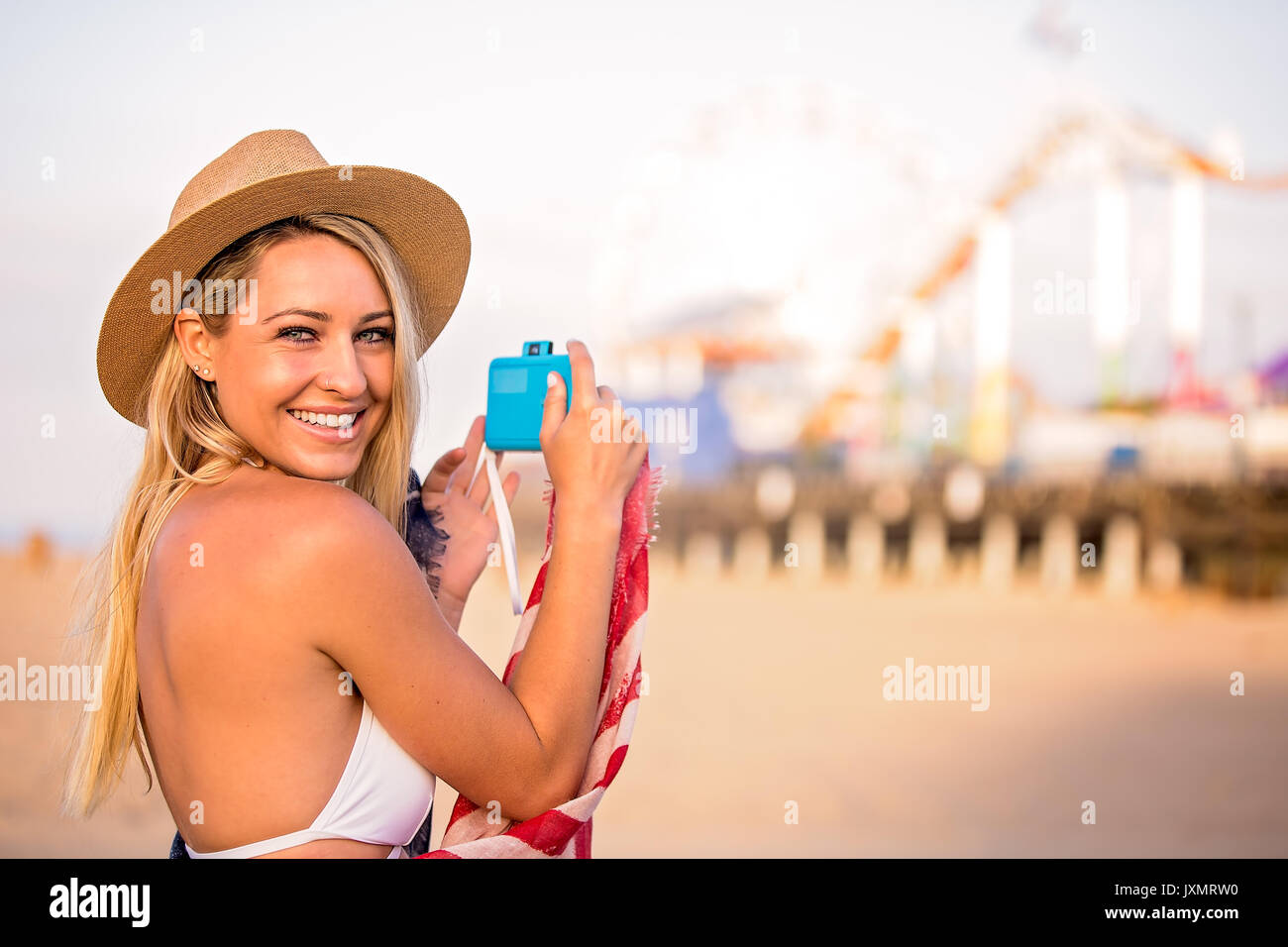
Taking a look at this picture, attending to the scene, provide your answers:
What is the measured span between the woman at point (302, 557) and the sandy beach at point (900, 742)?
2.42ft

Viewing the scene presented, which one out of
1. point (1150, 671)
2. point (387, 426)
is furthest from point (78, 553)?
point (387, 426)

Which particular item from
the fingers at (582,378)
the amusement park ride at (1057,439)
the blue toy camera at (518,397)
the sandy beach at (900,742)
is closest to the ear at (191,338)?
the blue toy camera at (518,397)

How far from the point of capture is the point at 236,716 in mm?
1542

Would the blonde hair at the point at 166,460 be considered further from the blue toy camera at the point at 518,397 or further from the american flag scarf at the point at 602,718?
the american flag scarf at the point at 602,718

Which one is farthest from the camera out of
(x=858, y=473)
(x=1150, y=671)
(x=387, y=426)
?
(x=858, y=473)

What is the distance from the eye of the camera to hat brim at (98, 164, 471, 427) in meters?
1.67

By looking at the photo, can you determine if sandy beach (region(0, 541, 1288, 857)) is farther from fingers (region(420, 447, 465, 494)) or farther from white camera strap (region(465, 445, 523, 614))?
white camera strap (region(465, 445, 523, 614))

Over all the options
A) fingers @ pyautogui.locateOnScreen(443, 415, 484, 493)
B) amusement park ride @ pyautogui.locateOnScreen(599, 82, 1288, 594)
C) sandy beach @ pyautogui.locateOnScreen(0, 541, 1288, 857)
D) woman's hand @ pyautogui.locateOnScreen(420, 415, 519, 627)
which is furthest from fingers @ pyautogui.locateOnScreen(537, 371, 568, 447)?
amusement park ride @ pyautogui.locateOnScreen(599, 82, 1288, 594)

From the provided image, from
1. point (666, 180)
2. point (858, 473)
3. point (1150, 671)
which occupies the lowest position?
point (1150, 671)

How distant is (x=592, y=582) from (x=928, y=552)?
23.5 metres

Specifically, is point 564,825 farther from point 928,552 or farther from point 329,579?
point 928,552

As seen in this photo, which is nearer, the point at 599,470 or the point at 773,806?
the point at 599,470

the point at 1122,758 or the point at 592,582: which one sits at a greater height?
the point at 592,582

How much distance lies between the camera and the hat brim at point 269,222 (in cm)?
167
